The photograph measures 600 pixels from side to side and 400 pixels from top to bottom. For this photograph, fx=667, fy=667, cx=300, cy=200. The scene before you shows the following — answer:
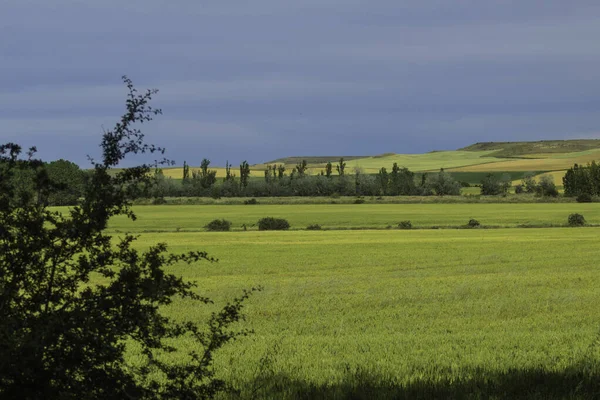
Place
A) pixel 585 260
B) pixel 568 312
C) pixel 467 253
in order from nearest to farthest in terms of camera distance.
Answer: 1. pixel 568 312
2. pixel 585 260
3. pixel 467 253

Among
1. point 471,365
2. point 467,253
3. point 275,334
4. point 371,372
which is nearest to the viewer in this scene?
point 371,372

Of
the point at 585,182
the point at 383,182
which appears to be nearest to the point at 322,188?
the point at 383,182

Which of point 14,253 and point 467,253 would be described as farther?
point 467,253

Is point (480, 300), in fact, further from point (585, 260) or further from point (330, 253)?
point (330, 253)

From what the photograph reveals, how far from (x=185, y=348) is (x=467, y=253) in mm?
27244

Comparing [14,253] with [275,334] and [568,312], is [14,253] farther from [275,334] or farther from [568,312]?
[568,312]

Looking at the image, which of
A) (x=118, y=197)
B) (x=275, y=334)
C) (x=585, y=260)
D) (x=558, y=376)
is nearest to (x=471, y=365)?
(x=558, y=376)

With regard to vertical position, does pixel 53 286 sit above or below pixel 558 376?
above

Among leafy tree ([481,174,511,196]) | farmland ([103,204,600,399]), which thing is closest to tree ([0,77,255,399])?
farmland ([103,204,600,399])

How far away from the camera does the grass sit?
8.09m

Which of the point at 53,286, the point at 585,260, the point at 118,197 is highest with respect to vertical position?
the point at 118,197

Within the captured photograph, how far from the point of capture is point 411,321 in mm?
15641

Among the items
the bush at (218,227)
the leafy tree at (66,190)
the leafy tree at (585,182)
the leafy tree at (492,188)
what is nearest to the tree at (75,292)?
the leafy tree at (66,190)

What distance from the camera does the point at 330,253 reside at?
125ft
